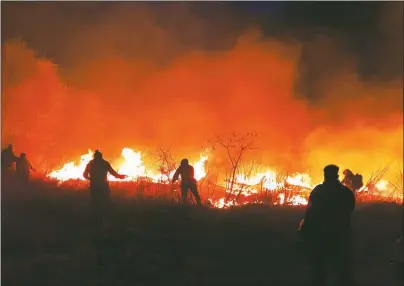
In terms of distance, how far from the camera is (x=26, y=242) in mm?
10414

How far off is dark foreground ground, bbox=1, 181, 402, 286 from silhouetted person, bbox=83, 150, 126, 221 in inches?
15.2

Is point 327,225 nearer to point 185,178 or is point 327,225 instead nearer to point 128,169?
point 185,178

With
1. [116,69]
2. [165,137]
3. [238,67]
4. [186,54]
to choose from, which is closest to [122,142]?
[165,137]

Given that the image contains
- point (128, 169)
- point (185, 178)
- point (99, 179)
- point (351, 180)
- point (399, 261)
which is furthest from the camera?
point (128, 169)

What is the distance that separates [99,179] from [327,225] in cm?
649

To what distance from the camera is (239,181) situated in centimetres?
1642

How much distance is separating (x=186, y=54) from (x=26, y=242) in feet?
46.3

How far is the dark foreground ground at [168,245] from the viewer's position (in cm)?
881

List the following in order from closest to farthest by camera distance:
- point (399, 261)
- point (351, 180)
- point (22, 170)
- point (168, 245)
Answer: point (399, 261) < point (168, 245) < point (351, 180) < point (22, 170)

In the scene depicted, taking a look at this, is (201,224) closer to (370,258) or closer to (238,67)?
(370,258)

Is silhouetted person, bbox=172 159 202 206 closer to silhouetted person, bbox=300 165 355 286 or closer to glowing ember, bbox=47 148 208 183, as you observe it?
glowing ember, bbox=47 148 208 183

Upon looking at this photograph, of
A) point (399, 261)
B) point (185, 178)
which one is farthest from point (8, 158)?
point (399, 261)

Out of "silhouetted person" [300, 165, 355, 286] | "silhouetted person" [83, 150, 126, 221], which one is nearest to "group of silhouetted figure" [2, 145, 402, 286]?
"silhouetted person" [300, 165, 355, 286]

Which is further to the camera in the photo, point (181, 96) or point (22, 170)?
point (181, 96)
